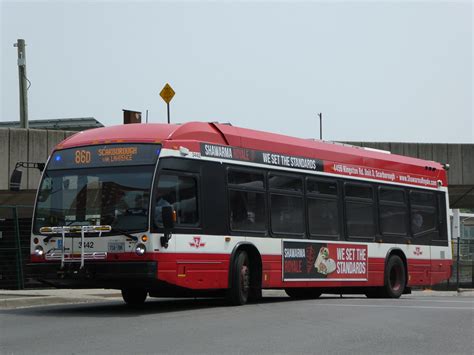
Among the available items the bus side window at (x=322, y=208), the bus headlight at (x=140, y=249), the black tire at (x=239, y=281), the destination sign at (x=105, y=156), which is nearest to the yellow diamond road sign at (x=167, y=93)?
the bus side window at (x=322, y=208)

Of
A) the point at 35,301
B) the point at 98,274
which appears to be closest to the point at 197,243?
the point at 98,274

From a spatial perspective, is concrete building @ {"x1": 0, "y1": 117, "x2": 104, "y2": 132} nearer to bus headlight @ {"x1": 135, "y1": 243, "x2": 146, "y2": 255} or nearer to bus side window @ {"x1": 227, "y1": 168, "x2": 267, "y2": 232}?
bus side window @ {"x1": 227, "y1": 168, "x2": 267, "y2": 232}

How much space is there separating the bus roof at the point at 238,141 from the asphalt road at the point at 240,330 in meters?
2.79

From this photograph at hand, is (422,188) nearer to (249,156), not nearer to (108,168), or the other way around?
(249,156)

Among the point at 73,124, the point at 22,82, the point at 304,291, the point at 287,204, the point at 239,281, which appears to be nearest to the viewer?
the point at 239,281

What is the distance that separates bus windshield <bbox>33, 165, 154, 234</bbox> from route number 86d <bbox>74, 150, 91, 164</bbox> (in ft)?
0.47

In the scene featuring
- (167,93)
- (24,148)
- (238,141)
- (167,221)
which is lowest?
(167,221)

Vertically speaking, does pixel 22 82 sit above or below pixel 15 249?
above

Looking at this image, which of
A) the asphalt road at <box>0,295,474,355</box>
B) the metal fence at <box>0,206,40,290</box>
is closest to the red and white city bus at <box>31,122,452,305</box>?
the asphalt road at <box>0,295,474,355</box>

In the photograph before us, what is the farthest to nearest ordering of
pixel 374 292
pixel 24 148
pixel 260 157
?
pixel 24 148 → pixel 374 292 → pixel 260 157

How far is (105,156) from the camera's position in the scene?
14.2m

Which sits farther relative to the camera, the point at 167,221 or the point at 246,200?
the point at 246,200

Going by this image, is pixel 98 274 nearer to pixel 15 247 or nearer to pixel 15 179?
pixel 15 179

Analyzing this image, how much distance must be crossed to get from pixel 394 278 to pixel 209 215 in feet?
24.5
